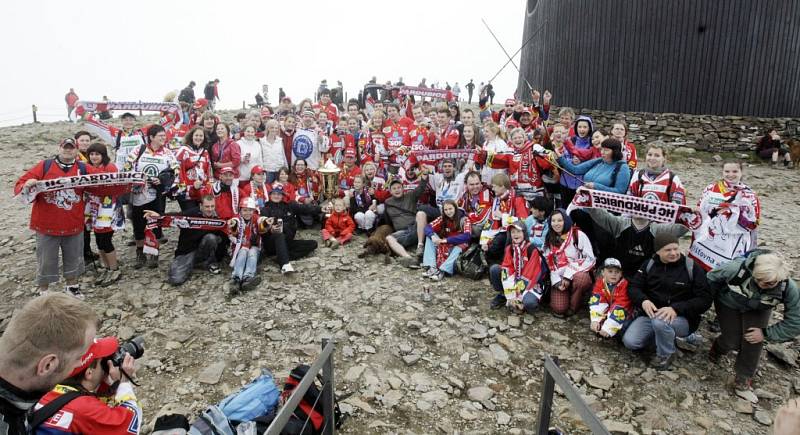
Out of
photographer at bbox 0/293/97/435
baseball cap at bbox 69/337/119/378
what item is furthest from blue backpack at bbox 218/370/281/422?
photographer at bbox 0/293/97/435

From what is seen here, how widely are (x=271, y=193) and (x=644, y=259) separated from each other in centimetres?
630

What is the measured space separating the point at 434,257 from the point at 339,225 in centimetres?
228

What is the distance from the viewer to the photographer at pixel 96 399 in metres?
2.22

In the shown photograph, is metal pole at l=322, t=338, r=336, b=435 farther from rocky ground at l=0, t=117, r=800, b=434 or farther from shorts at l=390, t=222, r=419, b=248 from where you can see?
shorts at l=390, t=222, r=419, b=248

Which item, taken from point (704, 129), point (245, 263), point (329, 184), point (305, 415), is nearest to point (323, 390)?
point (305, 415)

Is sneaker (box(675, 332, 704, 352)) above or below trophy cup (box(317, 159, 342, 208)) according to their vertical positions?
→ below

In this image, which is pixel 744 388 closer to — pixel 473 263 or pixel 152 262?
pixel 473 263

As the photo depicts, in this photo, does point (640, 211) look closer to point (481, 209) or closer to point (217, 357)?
point (481, 209)

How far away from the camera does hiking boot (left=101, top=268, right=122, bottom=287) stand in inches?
284

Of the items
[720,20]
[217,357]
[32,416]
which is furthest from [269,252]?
[720,20]

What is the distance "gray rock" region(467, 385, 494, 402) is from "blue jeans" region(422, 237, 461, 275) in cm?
253

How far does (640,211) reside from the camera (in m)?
5.88

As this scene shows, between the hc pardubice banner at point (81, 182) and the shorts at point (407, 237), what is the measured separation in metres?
4.38

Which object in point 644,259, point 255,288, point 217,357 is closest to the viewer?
point 217,357
